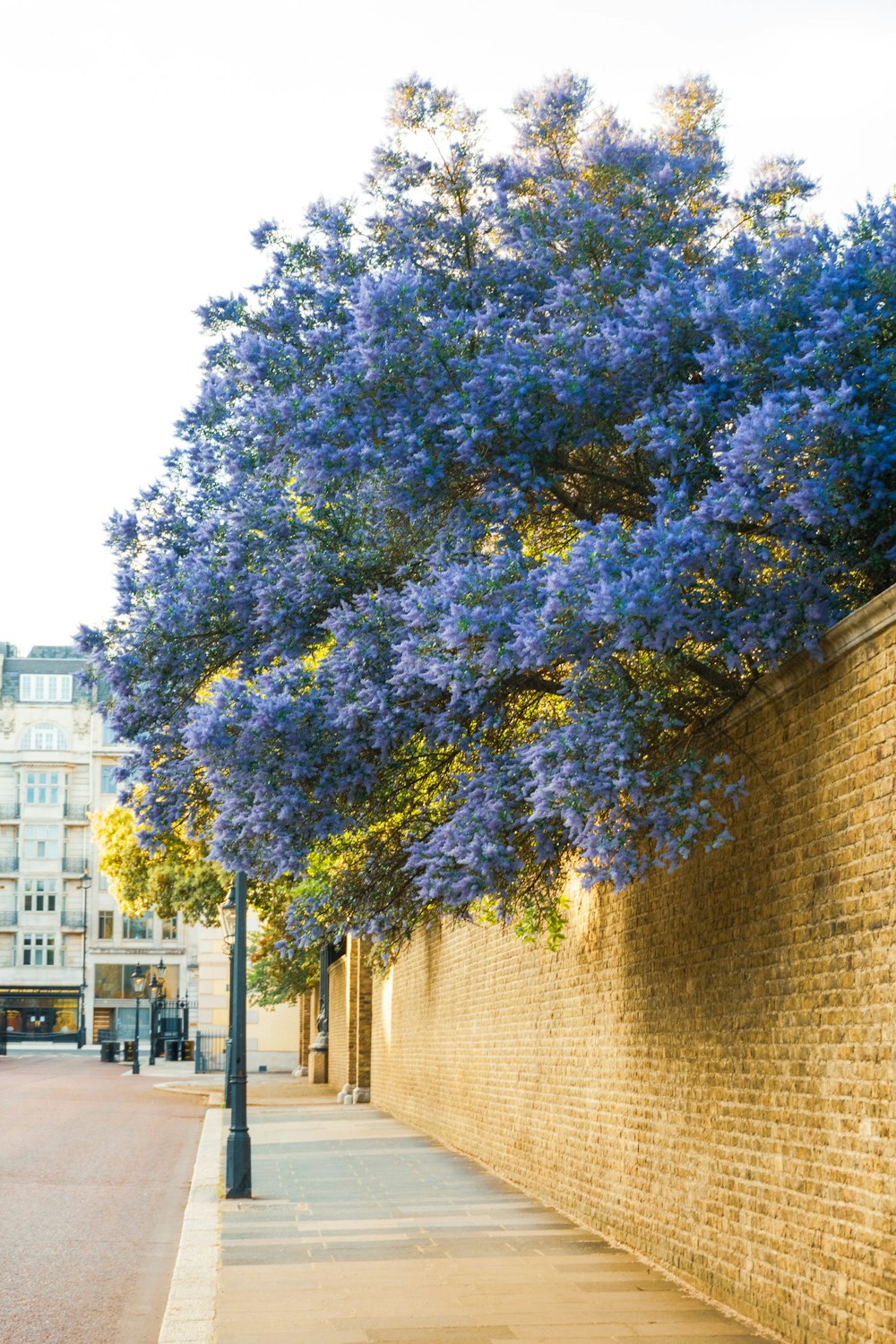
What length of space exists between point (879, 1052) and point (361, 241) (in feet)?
25.8

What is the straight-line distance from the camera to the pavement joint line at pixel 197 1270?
806 cm

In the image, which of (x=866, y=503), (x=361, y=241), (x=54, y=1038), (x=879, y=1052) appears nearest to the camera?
(x=879, y=1052)

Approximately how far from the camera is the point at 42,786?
3196 inches

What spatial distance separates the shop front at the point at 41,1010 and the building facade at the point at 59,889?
0.16ft

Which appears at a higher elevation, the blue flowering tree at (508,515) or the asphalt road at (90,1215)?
the blue flowering tree at (508,515)

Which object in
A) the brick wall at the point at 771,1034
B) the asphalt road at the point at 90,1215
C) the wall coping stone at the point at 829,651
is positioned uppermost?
the wall coping stone at the point at 829,651

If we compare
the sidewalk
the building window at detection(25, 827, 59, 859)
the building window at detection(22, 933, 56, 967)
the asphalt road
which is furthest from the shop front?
the sidewalk

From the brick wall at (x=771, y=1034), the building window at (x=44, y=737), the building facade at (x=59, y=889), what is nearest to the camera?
the brick wall at (x=771, y=1034)

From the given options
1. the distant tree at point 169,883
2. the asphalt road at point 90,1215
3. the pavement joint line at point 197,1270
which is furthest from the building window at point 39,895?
the pavement joint line at point 197,1270

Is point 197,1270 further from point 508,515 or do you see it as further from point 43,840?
point 43,840

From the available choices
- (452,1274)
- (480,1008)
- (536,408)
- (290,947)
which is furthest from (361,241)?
(480,1008)

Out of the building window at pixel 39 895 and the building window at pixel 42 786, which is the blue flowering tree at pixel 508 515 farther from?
the building window at pixel 42 786

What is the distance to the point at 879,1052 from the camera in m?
6.70

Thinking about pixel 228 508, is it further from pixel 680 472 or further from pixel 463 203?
pixel 680 472
